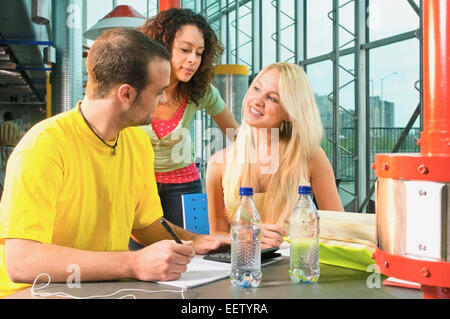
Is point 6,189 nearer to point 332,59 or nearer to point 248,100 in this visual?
point 248,100

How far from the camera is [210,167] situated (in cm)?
213

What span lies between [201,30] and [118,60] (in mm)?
1122

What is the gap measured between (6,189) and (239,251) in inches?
23.6

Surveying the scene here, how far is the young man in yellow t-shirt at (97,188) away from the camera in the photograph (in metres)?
1.12

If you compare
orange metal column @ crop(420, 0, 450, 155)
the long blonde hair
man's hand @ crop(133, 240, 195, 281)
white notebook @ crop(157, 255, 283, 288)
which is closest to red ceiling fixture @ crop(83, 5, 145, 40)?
the long blonde hair

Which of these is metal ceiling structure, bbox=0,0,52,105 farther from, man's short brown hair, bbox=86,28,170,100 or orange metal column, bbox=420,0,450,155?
orange metal column, bbox=420,0,450,155

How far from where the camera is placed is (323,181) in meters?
2.11

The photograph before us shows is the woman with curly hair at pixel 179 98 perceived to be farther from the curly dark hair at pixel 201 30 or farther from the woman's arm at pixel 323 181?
the woman's arm at pixel 323 181

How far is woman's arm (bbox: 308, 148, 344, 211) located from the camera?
2.10 m

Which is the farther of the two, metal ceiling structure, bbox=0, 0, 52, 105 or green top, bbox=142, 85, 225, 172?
metal ceiling structure, bbox=0, 0, 52, 105

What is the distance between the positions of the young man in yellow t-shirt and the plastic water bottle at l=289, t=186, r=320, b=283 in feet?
0.86

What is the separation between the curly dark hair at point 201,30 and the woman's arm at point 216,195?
1.37 feet

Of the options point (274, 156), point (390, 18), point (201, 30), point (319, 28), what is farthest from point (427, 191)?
point (319, 28)

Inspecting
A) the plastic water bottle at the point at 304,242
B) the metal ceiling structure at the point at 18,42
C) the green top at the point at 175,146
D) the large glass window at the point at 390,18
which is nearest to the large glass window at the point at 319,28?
the large glass window at the point at 390,18
